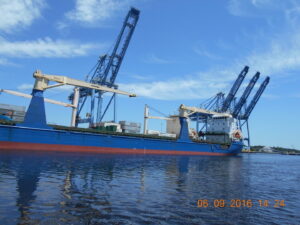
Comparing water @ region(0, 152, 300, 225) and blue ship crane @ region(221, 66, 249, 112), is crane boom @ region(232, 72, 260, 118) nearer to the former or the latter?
blue ship crane @ region(221, 66, 249, 112)

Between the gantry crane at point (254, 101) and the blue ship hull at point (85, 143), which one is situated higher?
the gantry crane at point (254, 101)

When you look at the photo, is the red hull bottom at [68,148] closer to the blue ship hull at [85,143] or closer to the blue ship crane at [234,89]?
the blue ship hull at [85,143]

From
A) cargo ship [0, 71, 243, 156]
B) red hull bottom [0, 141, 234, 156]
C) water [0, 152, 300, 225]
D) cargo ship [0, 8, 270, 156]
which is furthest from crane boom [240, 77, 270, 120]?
water [0, 152, 300, 225]

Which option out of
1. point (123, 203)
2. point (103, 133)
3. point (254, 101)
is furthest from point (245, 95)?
point (123, 203)

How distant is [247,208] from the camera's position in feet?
32.5

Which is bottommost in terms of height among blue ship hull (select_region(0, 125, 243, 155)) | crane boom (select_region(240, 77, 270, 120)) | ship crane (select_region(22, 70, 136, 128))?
blue ship hull (select_region(0, 125, 243, 155))

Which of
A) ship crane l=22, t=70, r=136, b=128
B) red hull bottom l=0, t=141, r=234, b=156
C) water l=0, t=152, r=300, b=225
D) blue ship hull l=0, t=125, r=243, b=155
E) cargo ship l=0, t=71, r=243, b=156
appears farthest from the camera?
ship crane l=22, t=70, r=136, b=128

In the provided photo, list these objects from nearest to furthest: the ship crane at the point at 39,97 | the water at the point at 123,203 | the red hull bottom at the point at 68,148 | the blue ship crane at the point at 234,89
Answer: the water at the point at 123,203
the red hull bottom at the point at 68,148
the ship crane at the point at 39,97
the blue ship crane at the point at 234,89

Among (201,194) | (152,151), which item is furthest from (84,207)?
(152,151)

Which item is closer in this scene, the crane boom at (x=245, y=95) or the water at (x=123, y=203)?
the water at (x=123, y=203)

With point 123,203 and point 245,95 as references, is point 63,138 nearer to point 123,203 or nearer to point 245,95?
point 123,203

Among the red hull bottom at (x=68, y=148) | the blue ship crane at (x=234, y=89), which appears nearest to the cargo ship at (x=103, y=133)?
the red hull bottom at (x=68, y=148)

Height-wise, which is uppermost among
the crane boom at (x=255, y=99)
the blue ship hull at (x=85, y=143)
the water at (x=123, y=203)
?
the crane boom at (x=255, y=99)

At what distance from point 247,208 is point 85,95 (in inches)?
2092
